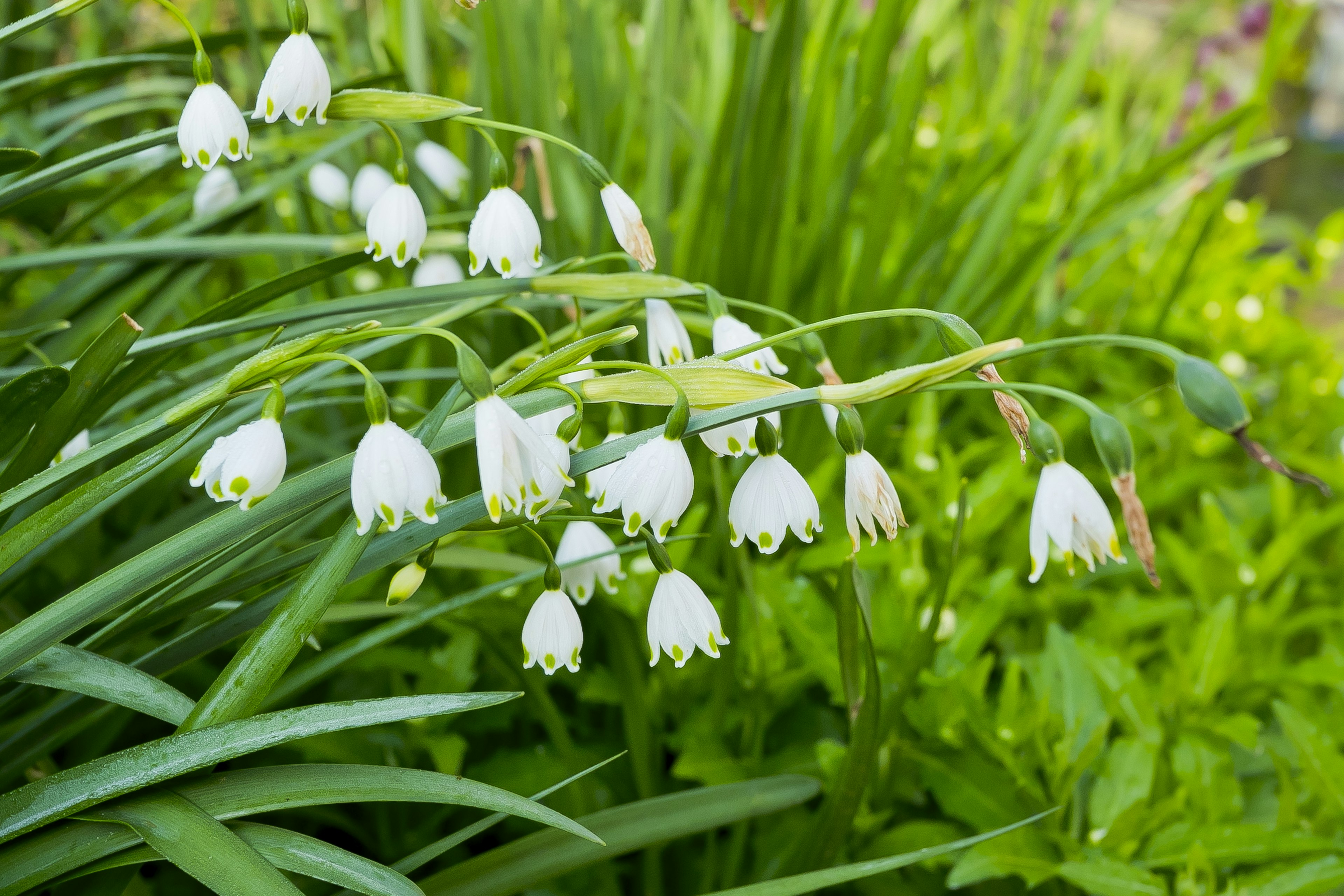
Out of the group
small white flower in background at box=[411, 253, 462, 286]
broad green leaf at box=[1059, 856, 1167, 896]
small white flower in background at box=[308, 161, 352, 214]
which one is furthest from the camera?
small white flower in background at box=[308, 161, 352, 214]

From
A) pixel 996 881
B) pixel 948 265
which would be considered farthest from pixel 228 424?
pixel 948 265

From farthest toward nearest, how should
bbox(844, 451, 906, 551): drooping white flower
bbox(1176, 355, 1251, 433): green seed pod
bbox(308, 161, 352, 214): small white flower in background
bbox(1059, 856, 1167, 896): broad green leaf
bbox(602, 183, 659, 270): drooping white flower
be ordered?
bbox(308, 161, 352, 214): small white flower in background → bbox(1059, 856, 1167, 896): broad green leaf → bbox(602, 183, 659, 270): drooping white flower → bbox(844, 451, 906, 551): drooping white flower → bbox(1176, 355, 1251, 433): green seed pod

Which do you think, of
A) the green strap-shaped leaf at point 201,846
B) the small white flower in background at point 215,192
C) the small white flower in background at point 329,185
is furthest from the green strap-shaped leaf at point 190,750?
the small white flower in background at point 329,185

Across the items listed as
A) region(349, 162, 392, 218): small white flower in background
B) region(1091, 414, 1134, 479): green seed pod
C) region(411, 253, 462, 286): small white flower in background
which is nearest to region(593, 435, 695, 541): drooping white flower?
region(1091, 414, 1134, 479): green seed pod

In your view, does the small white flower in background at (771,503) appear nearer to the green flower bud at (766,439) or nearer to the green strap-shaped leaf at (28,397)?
the green flower bud at (766,439)

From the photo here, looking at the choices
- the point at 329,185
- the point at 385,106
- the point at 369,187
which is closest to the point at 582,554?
the point at 385,106

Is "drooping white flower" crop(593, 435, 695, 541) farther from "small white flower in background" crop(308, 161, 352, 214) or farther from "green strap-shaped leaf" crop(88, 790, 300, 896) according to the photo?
"small white flower in background" crop(308, 161, 352, 214)

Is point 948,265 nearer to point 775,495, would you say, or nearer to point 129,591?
point 775,495
